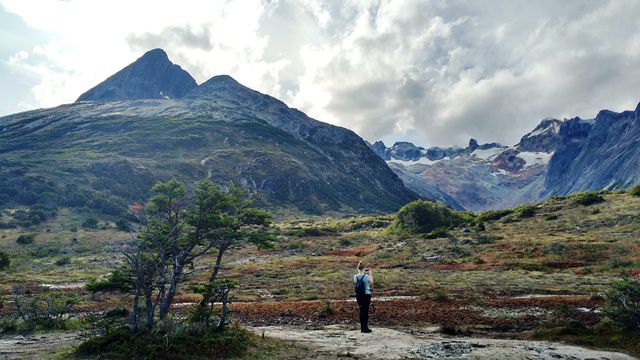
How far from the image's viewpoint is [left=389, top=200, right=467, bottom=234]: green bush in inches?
3359

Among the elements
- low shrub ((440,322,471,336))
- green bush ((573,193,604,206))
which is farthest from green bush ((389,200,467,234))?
low shrub ((440,322,471,336))

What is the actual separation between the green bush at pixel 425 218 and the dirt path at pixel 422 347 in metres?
66.3

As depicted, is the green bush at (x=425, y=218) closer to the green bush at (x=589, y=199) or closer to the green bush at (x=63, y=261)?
the green bush at (x=589, y=199)

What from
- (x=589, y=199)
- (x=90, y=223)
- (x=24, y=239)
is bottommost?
(x=24, y=239)

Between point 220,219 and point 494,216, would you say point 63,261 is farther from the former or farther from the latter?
point 494,216

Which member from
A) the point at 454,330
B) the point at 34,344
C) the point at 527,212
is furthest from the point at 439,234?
the point at 34,344

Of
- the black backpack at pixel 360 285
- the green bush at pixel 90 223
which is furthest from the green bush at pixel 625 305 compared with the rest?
the green bush at pixel 90 223

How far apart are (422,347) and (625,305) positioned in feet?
26.3

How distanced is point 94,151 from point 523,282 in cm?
19250

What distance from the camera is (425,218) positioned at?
8669cm

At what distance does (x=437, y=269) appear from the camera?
46781 mm

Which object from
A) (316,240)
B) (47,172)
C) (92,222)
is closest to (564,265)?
(316,240)

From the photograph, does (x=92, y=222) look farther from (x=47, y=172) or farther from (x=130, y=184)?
(x=47, y=172)

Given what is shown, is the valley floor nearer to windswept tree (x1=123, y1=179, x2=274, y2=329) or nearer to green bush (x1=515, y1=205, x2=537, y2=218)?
windswept tree (x1=123, y1=179, x2=274, y2=329)
